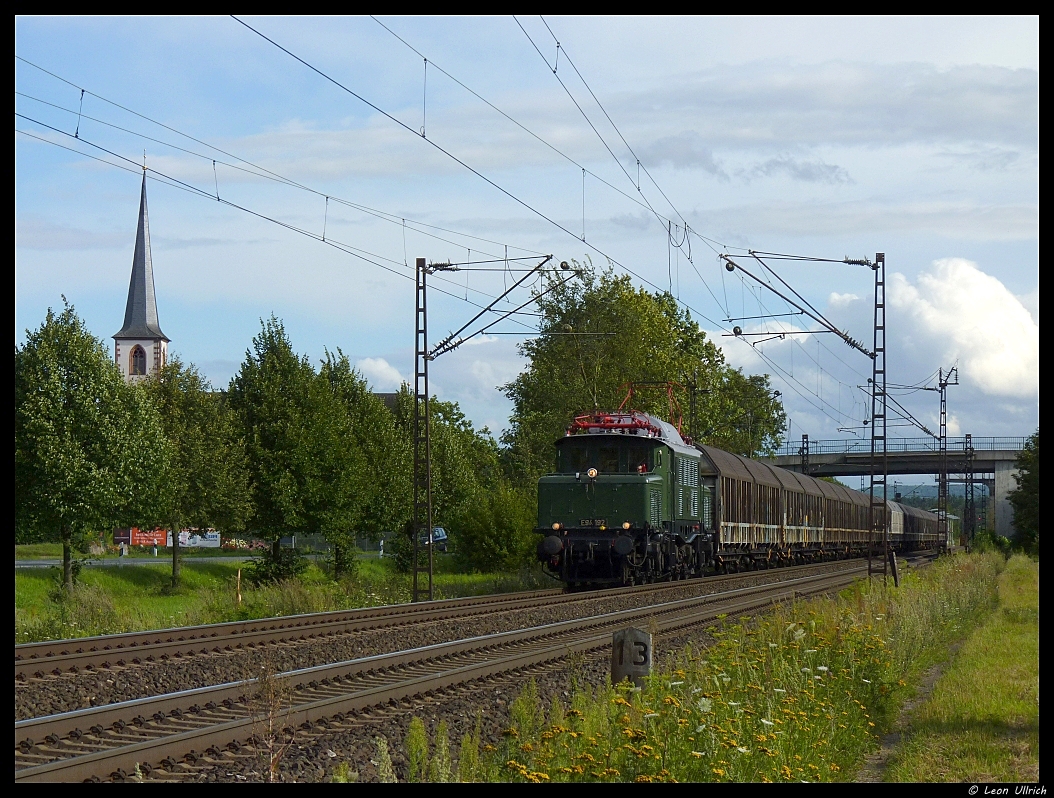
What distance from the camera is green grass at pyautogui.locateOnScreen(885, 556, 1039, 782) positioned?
9.48 metres

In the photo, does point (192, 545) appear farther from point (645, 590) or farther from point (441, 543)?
point (645, 590)

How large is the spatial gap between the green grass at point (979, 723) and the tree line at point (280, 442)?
27.4 m

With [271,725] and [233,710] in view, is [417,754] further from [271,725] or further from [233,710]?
[233,710]

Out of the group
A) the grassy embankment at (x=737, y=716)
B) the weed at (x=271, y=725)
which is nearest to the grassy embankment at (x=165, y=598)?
the weed at (x=271, y=725)

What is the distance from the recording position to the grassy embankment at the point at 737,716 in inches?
343

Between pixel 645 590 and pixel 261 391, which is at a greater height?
pixel 261 391

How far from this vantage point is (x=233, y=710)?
11.8 meters

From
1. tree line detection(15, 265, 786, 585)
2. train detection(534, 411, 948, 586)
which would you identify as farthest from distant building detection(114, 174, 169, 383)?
train detection(534, 411, 948, 586)

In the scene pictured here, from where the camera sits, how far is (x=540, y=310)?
6072 centimetres

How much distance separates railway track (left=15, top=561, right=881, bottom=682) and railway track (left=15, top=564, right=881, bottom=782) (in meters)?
2.81
